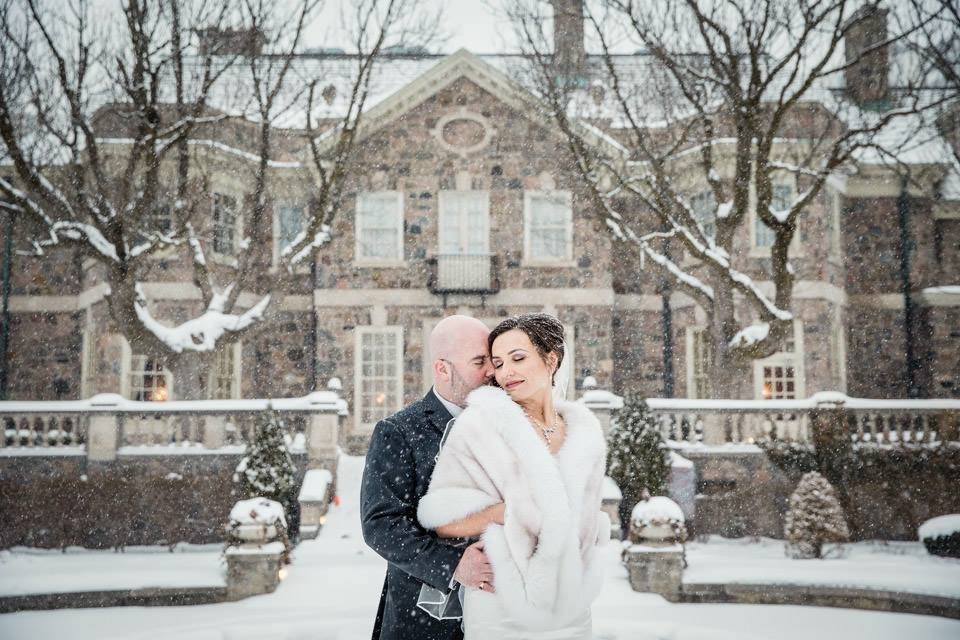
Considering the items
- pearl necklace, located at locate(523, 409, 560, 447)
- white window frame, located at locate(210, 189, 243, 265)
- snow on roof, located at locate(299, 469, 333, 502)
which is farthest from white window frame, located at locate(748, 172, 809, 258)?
pearl necklace, located at locate(523, 409, 560, 447)

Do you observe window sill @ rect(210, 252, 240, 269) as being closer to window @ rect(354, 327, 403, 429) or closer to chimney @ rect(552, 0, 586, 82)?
window @ rect(354, 327, 403, 429)

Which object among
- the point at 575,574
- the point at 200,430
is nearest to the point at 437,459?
the point at 575,574

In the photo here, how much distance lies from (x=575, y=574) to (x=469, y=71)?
15.2m

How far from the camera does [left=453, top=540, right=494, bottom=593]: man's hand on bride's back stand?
260 centimetres

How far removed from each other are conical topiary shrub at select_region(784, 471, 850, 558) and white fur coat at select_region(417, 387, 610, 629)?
8249 mm

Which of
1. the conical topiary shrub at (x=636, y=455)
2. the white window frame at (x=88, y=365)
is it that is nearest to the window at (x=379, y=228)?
the white window frame at (x=88, y=365)

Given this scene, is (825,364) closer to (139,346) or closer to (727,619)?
(727,619)

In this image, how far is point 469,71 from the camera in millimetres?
16578

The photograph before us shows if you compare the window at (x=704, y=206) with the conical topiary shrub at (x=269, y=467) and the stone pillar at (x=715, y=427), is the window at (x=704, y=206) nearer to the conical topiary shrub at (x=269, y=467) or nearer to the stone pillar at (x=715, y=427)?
the stone pillar at (x=715, y=427)

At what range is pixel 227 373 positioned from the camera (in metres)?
16.7

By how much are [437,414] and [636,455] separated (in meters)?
8.32

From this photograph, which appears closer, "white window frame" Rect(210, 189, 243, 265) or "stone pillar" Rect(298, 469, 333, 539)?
"stone pillar" Rect(298, 469, 333, 539)

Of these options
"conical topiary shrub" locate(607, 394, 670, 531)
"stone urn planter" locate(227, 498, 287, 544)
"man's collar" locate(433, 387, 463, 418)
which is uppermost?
"man's collar" locate(433, 387, 463, 418)

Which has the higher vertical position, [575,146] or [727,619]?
[575,146]
